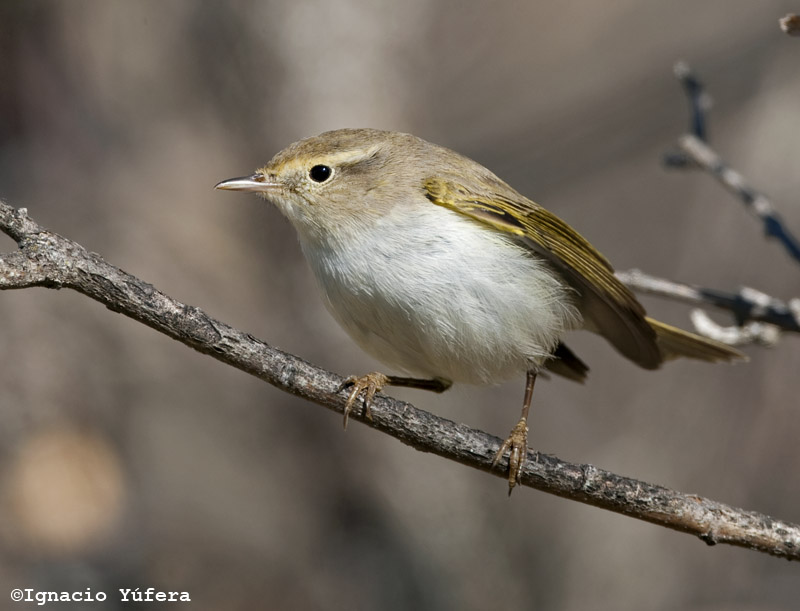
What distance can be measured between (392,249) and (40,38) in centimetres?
369

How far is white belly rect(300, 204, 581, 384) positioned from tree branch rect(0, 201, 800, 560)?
0.43 m

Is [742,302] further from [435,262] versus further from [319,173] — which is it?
[319,173]

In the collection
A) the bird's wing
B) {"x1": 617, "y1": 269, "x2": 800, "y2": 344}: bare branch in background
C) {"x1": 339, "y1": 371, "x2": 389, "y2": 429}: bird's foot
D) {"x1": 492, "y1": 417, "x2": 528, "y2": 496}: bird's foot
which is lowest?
{"x1": 492, "y1": 417, "x2": 528, "y2": 496}: bird's foot

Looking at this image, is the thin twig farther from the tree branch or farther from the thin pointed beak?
the thin pointed beak

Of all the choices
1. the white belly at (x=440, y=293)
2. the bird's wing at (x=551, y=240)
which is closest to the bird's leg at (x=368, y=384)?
the white belly at (x=440, y=293)

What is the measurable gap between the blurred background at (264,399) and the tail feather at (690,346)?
146 cm

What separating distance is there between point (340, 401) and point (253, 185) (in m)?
1.05

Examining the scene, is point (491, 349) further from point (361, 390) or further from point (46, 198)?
point (46, 198)

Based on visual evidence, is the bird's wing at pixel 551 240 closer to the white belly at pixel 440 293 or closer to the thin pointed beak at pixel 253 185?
the white belly at pixel 440 293

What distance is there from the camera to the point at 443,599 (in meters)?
4.98

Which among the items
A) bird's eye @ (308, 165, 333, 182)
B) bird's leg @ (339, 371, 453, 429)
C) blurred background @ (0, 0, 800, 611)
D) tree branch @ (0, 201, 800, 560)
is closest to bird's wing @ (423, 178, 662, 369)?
bird's eye @ (308, 165, 333, 182)

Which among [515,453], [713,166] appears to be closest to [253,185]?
[515,453]

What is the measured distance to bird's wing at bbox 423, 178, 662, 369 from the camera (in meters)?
3.08

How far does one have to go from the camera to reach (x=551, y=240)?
316cm
